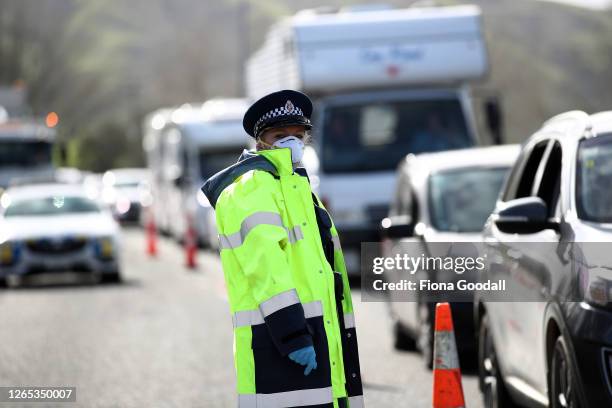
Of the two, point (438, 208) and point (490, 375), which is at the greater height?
point (438, 208)

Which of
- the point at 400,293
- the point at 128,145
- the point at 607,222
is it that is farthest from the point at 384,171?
the point at 128,145

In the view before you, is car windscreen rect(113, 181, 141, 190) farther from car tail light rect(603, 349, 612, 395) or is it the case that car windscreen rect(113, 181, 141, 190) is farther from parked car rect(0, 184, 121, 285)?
car tail light rect(603, 349, 612, 395)

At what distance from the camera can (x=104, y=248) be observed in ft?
76.2

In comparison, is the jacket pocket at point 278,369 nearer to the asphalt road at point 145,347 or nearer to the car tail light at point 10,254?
the asphalt road at point 145,347

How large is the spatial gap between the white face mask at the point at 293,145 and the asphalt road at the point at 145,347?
427 centimetres

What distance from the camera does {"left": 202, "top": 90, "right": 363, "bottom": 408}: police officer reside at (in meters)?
6.11

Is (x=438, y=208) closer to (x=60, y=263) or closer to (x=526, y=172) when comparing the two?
(x=526, y=172)

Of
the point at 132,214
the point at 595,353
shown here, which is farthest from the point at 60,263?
the point at 132,214

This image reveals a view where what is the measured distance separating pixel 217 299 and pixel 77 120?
8799 cm

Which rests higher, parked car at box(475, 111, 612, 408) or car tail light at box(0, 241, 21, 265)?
car tail light at box(0, 241, 21, 265)

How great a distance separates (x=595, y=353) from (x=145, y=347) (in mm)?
8341

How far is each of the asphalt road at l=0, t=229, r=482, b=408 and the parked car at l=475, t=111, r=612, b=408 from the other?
1315 millimetres

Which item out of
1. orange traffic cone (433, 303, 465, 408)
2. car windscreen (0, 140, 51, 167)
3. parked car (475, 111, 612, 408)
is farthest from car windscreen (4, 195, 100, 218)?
orange traffic cone (433, 303, 465, 408)

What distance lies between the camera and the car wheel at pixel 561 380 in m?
7.25
